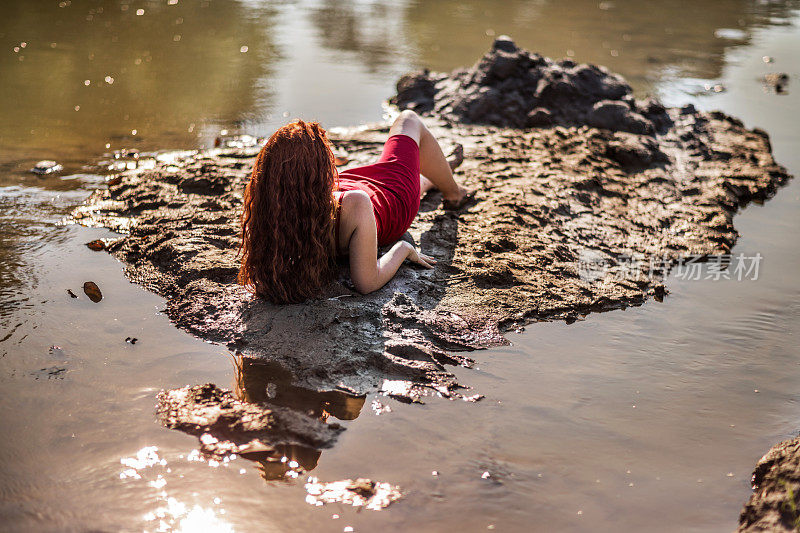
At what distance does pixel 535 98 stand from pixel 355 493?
195 inches

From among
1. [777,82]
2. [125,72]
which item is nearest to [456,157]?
[125,72]

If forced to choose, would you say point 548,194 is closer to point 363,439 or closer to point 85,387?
point 363,439

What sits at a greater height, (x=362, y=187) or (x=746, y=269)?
(x=362, y=187)

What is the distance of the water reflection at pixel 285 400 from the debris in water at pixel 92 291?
942 mm

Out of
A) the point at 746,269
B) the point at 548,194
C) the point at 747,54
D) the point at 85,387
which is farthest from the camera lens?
the point at 747,54

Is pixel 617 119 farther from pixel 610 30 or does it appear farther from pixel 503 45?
pixel 610 30

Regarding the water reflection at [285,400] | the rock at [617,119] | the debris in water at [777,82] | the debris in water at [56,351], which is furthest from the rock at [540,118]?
the debris in water at [56,351]

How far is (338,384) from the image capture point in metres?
2.91

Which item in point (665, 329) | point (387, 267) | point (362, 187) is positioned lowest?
point (665, 329)

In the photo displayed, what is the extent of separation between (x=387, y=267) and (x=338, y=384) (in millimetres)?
804

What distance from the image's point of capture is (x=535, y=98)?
6.50m

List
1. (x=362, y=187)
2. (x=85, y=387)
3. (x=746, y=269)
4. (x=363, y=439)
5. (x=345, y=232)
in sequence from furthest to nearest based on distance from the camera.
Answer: (x=746, y=269)
(x=362, y=187)
(x=345, y=232)
(x=85, y=387)
(x=363, y=439)

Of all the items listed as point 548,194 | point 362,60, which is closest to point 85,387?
point 548,194

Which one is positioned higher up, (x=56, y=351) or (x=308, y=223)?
(x=308, y=223)
